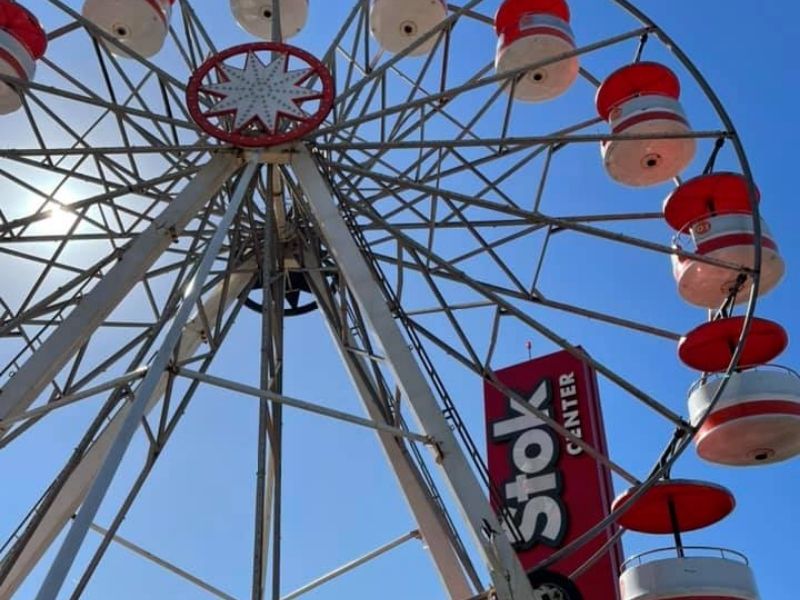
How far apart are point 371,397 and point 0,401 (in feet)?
14.2

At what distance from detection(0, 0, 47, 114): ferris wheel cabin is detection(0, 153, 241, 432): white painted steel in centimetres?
264

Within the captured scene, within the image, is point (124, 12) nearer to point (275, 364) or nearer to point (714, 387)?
point (275, 364)

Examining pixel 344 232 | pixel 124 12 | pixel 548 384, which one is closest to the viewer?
pixel 344 232

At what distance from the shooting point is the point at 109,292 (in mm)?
9391

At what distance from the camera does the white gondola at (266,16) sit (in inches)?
588

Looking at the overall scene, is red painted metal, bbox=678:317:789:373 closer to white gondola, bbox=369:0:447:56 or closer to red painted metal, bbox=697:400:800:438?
red painted metal, bbox=697:400:800:438

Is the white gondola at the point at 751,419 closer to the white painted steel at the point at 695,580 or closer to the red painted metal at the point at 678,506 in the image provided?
the red painted metal at the point at 678,506

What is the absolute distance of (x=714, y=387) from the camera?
1088 centimetres

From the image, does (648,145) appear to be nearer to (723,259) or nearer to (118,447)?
(723,259)

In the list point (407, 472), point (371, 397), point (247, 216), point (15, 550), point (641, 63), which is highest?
point (641, 63)

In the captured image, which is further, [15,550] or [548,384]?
[548,384]

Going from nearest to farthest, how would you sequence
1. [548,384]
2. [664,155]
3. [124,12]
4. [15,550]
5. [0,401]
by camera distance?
1. [0,401]
2. [15,550]
3. [664,155]
4. [124,12]
5. [548,384]

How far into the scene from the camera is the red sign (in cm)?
1669

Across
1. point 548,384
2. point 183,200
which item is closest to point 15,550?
point 183,200
